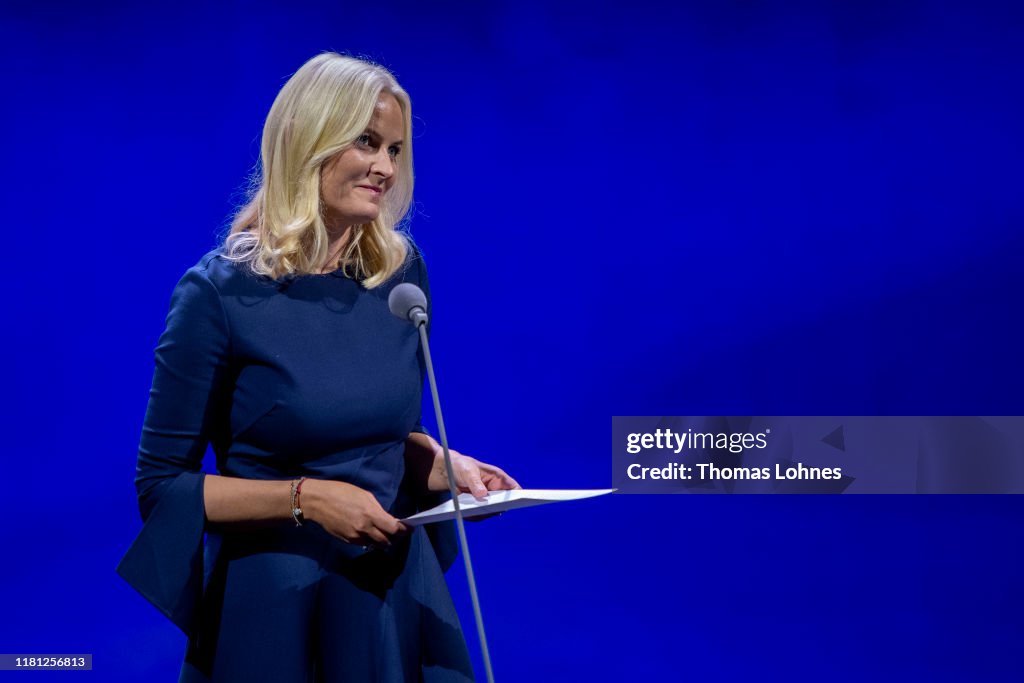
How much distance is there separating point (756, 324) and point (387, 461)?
176cm

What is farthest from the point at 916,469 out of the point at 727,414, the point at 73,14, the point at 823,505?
the point at 73,14

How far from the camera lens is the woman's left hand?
135cm

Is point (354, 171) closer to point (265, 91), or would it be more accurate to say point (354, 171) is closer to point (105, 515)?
point (265, 91)

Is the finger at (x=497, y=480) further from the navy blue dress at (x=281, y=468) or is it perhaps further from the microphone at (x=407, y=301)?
the microphone at (x=407, y=301)

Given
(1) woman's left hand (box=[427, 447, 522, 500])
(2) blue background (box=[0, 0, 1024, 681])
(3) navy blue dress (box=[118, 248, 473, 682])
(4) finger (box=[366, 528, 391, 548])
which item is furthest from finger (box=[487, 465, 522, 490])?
(2) blue background (box=[0, 0, 1024, 681])

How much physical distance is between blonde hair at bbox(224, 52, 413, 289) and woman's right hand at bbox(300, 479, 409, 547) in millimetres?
250

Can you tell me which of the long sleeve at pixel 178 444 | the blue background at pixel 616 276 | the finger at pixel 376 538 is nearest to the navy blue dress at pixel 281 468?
the long sleeve at pixel 178 444

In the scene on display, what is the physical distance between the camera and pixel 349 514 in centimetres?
120

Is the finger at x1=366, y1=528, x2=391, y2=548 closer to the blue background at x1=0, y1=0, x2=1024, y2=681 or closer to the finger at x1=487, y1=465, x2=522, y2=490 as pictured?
the finger at x1=487, y1=465, x2=522, y2=490

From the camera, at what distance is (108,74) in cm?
262

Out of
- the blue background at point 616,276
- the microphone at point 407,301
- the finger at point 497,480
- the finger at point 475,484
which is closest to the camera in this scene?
the microphone at point 407,301

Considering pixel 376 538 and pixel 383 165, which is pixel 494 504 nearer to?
pixel 376 538

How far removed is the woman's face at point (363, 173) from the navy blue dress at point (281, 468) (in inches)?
3.4

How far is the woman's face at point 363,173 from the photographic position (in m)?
1.32
